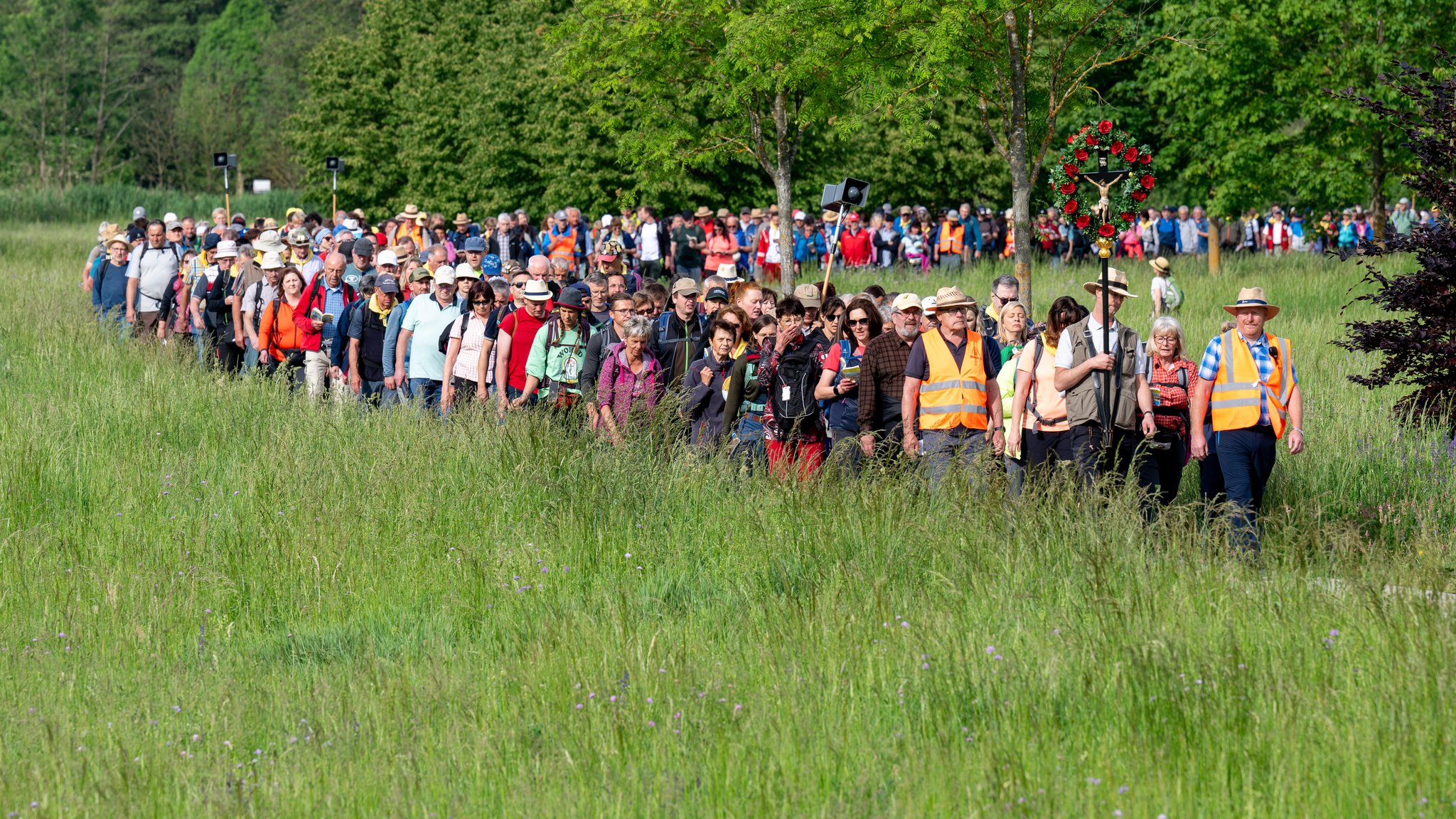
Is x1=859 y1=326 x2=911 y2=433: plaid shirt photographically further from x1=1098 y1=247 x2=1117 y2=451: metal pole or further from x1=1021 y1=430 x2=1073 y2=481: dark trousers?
x1=1098 y1=247 x2=1117 y2=451: metal pole

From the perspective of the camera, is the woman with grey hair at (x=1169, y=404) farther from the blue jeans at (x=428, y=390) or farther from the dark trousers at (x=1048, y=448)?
the blue jeans at (x=428, y=390)

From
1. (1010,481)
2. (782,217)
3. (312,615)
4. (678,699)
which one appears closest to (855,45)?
(782,217)

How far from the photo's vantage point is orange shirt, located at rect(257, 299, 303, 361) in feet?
53.9

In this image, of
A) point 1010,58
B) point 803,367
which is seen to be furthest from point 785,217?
point 803,367

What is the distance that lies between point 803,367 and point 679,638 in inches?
153

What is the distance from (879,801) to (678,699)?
122 cm

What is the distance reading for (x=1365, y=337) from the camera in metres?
12.6

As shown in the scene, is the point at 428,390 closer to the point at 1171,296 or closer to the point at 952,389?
the point at 952,389

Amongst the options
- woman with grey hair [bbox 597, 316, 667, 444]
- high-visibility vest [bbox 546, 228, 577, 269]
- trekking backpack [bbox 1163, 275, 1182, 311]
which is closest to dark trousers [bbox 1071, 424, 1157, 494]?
woman with grey hair [bbox 597, 316, 667, 444]

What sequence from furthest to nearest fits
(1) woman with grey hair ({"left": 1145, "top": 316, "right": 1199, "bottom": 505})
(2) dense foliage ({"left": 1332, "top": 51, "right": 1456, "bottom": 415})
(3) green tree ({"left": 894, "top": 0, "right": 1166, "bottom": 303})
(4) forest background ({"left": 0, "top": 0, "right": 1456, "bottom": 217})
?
(4) forest background ({"left": 0, "top": 0, "right": 1456, "bottom": 217}), (3) green tree ({"left": 894, "top": 0, "right": 1166, "bottom": 303}), (2) dense foliage ({"left": 1332, "top": 51, "right": 1456, "bottom": 415}), (1) woman with grey hair ({"left": 1145, "top": 316, "right": 1199, "bottom": 505})

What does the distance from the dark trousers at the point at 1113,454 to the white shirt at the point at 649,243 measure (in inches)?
790

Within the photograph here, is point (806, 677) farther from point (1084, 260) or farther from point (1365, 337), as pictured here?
point (1084, 260)

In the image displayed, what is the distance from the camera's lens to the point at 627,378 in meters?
11.7

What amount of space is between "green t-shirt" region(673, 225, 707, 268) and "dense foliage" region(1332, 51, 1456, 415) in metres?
17.6
